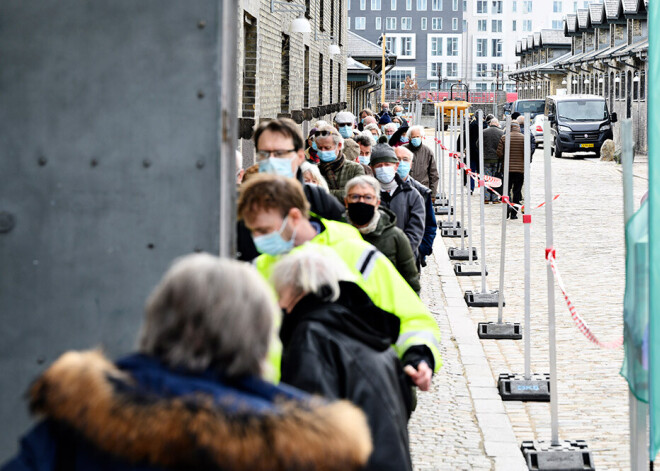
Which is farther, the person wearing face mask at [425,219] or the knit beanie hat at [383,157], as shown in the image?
the person wearing face mask at [425,219]

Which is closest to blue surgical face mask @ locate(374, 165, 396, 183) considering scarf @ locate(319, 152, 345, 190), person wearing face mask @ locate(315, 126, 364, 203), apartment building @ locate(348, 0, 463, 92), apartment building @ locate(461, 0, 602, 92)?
person wearing face mask @ locate(315, 126, 364, 203)

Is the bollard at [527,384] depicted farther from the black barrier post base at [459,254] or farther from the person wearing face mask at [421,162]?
the black barrier post base at [459,254]

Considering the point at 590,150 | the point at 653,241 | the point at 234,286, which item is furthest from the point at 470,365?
the point at 590,150

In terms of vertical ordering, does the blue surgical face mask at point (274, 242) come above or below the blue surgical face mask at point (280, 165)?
below

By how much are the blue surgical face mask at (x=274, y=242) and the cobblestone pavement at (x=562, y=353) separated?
3.12 m

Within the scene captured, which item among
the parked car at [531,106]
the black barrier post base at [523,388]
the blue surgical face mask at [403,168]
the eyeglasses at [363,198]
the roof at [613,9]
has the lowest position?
the black barrier post base at [523,388]

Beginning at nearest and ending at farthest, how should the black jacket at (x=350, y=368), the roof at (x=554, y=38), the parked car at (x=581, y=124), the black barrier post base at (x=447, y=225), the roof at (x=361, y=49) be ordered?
the black jacket at (x=350, y=368) < the black barrier post base at (x=447, y=225) < the parked car at (x=581, y=124) < the roof at (x=361, y=49) < the roof at (x=554, y=38)

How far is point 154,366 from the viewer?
2.26 m

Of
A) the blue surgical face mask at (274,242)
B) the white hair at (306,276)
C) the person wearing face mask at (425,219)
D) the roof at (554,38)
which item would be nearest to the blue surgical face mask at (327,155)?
the person wearing face mask at (425,219)

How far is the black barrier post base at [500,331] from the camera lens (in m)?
10.6

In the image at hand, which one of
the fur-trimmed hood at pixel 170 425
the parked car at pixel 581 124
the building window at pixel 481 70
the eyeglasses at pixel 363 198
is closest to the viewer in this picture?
the fur-trimmed hood at pixel 170 425

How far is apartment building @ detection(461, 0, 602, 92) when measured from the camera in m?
125

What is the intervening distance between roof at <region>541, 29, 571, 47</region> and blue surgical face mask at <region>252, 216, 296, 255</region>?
86474 millimetres

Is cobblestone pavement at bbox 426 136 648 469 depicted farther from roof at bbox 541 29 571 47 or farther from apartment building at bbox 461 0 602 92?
apartment building at bbox 461 0 602 92
